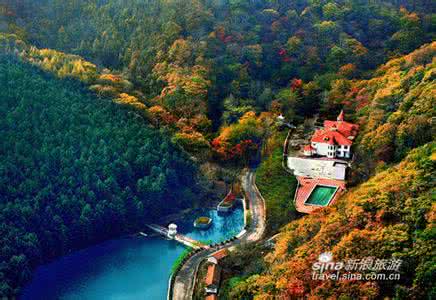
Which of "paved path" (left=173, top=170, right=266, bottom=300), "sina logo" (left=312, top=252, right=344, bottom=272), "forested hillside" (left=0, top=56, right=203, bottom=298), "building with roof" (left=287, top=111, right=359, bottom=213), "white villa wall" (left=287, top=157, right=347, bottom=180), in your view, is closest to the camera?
"sina logo" (left=312, top=252, right=344, bottom=272)

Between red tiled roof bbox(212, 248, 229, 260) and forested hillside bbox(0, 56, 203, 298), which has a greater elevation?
forested hillside bbox(0, 56, 203, 298)

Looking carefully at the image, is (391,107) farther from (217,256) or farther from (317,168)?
(217,256)

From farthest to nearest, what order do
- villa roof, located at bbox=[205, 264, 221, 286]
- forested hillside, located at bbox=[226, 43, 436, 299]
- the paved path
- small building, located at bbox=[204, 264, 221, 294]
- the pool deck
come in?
1. the pool deck
2. the paved path
3. villa roof, located at bbox=[205, 264, 221, 286]
4. small building, located at bbox=[204, 264, 221, 294]
5. forested hillside, located at bbox=[226, 43, 436, 299]

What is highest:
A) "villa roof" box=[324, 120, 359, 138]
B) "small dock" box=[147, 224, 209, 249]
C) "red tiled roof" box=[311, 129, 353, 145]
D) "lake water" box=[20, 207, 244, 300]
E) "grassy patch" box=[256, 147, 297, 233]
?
"villa roof" box=[324, 120, 359, 138]

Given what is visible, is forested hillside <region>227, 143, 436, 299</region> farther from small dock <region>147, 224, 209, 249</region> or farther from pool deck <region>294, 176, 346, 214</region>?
small dock <region>147, 224, 209, 249</region>

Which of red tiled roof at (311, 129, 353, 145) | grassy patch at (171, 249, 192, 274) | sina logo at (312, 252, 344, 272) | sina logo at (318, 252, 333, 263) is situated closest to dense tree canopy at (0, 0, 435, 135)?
red tiled roof at (311, 129, 353, 145)

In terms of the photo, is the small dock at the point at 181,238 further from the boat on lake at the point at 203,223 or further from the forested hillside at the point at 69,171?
the boat on lake at the point at 203,223

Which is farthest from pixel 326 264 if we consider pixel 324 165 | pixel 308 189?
pixel 324 165

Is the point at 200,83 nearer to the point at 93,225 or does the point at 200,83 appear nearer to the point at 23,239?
the point at 93,225
